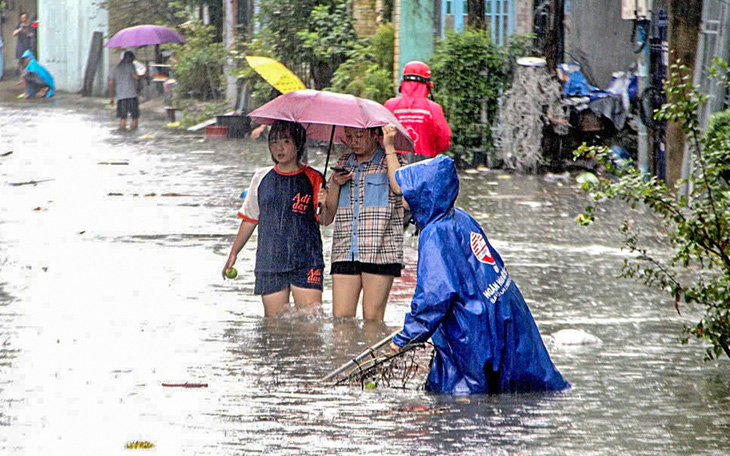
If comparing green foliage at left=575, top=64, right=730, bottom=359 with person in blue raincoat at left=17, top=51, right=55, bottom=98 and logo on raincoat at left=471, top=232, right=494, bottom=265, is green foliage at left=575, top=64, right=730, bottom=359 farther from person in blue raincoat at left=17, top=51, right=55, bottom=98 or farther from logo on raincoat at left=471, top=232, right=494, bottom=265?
person in blue raincoat at left=17, top=51, right=55, bottom=98

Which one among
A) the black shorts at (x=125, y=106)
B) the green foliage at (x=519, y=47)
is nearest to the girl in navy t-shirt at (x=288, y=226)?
the green foliage at (x=519, y=47)

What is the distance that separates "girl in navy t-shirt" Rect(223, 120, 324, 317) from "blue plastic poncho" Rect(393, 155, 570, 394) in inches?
74.2

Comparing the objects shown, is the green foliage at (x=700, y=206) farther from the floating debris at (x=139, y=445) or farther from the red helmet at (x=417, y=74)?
the red helmet at (x=417, y=74)

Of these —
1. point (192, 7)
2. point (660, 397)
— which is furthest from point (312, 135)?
point (192, 7)

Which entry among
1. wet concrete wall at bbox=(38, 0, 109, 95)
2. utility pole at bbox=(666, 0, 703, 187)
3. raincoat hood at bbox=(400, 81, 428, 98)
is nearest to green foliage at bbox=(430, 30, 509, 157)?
utility pole at bbox=(666, 0, 703, 187)

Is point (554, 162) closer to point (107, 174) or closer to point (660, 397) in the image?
point (107, 174)

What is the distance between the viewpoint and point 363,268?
791cm

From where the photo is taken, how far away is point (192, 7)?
1184 inches

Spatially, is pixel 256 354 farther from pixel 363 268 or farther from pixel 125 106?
pixel 125 106

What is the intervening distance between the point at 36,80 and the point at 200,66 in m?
8.17

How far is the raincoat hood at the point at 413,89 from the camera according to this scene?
11.8m

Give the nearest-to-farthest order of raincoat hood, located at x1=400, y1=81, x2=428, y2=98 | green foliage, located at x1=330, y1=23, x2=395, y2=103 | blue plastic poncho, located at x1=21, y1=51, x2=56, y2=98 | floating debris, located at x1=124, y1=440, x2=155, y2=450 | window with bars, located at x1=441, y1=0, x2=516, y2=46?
floating debris, located at x1=124, y1=440, x2=155, y2=450
raincoat hood, located at x1=400, y1=81, x2=428, y2=98
green foliage, located at x1=330, y1=23, x2=395, y2=103
window with bars, located at x1=441, y1=0, x2=516, y2=46
blue plastic poncho, located at x1=21, y1=51, x2=56, y2=98

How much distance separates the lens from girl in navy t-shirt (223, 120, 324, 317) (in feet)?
26.2

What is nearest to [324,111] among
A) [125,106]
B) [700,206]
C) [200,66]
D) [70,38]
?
[700,206]
